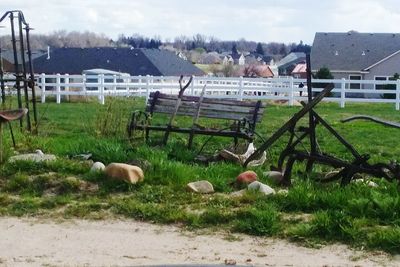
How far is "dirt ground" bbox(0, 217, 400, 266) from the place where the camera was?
548 centimetres

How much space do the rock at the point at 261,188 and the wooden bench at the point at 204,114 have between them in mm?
3253

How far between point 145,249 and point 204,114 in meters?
6.92

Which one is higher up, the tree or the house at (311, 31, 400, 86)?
the tree

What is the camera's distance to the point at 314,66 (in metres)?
55.6

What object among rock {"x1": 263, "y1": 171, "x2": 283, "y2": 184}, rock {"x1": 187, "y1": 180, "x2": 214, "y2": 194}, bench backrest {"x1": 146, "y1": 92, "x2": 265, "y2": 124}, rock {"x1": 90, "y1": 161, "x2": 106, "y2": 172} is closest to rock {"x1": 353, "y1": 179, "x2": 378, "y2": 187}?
rock {"x1": 263, "y1": 171, "x2": 283, "y2": 184}

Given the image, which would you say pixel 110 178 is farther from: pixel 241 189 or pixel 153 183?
pixel 241 189

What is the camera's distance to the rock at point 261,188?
739cm

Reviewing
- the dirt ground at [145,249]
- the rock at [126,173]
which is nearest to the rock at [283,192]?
the dirt ground at [145,249]

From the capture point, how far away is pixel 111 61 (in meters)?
63.8

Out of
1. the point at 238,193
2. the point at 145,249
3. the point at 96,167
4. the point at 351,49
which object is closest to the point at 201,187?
the point at 238,193

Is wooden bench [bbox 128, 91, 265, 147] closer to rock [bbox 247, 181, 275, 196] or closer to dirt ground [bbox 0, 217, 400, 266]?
rock [bbox 247, 181, 275, 196]

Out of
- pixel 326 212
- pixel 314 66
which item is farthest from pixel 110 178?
pixel 314 66

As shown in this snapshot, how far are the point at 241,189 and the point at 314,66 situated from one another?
4880 cm

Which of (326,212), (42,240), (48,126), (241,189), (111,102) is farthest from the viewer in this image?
(48,126)
